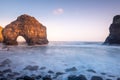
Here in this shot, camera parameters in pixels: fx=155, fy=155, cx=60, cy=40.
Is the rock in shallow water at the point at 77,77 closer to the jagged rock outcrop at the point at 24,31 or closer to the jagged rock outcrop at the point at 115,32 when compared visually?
the jagged rock outcrop at the point at 24,31

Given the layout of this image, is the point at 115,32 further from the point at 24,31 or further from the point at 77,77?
the point at 77,77

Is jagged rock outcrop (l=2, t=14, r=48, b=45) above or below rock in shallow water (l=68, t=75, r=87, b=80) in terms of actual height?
above

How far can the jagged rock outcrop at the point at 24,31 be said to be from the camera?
89088mm

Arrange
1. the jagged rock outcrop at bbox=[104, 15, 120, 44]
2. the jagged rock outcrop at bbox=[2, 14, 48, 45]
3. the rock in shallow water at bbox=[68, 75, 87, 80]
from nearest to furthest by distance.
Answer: the rock in shallow water at bbox=[68, 75, 87, 80] < the jagged rock outcrop at bbox=[104, 15, 120, 44] < the jagged rock outcrop at bbox=[2, 14, 48, 45]

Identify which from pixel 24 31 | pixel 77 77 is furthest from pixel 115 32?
pixel 77 77

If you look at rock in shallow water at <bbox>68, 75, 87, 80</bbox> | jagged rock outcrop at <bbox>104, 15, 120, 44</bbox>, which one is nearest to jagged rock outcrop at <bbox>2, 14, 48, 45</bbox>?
jagged rock outcrop at <bbox>104, 15, 120, 44</bbox>

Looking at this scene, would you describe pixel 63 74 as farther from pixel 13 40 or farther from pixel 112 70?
pixel 13 40

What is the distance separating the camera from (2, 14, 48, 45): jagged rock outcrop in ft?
292

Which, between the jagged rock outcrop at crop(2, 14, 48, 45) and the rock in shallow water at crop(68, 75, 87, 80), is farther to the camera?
the jagged rock outcrop at crop(2, 14, 48, 45)

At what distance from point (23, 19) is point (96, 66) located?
76774 millimetres

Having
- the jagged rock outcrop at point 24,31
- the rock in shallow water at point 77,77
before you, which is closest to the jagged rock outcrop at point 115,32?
the jagged rock outcrop at point 24,31

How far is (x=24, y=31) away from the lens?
9150cm

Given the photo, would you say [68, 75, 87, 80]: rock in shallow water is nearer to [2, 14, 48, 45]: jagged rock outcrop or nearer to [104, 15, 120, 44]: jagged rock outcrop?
[2, 14, 48, 45]: jagged rock outcrop

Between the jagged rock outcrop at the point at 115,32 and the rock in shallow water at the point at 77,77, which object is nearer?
the rock in shallow water at the point at 77,77
